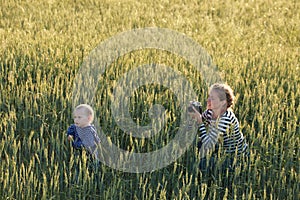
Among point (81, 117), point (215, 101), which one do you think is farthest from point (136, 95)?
point (81, 117)

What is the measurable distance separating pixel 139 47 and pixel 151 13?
2672 mm

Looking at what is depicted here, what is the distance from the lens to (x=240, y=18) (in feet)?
29.4

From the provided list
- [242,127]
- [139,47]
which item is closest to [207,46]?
[139,47]

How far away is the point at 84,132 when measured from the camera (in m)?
3.43

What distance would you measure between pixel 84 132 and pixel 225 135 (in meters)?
0.95

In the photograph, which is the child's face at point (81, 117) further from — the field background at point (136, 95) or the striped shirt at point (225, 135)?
the striped shirt at point (225, 135)

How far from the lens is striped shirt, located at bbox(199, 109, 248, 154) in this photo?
353 cm

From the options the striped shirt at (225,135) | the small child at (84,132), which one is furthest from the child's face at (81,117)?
the striped shirt at (225,135)

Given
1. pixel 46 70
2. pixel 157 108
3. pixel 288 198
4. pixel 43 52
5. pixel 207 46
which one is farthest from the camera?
pixel 207 46

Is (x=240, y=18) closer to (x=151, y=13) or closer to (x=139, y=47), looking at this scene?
(x=151, y=13)

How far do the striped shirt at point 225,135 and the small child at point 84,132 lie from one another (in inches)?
28.5

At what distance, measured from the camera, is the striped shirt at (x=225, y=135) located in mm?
3527

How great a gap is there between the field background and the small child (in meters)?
0.11

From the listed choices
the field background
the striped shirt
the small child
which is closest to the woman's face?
the striped shirt
